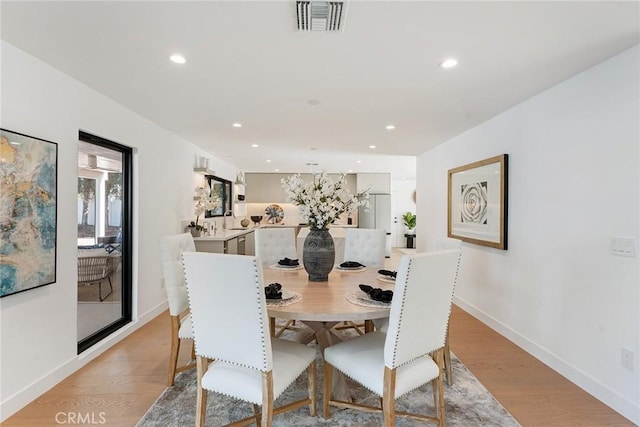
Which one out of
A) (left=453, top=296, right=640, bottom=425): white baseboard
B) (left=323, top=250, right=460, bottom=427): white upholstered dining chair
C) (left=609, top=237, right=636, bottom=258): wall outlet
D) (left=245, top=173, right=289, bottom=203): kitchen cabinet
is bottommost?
(left=453, top=296, right=640, bottom=425): white baseboard

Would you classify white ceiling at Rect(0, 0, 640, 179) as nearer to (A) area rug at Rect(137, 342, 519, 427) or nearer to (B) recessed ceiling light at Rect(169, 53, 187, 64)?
(B) recessed ceiling light at Rect(169, 53, 187, 64)

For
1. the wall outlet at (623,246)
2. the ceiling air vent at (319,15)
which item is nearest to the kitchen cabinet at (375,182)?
the wall outlet at (623,246)

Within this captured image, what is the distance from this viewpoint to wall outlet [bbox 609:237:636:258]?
2.04 meters

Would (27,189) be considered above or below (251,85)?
below

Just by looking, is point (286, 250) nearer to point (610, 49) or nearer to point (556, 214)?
point (556, 214)

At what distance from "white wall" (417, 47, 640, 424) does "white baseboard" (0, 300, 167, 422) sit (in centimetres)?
392

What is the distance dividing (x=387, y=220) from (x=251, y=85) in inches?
274

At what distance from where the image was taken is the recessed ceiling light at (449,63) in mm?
2184

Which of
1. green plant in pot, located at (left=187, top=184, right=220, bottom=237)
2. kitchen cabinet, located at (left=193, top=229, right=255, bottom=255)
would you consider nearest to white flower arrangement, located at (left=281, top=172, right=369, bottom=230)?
kitchen cabinet, located at (left=193, top=229, right=255, bottom=255)

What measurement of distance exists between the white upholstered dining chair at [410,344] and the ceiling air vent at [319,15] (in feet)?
4.32

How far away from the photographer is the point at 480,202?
3760mm

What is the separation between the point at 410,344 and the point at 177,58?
7.66ft

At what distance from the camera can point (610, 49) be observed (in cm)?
205

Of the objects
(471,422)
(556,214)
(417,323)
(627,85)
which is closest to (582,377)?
(471,422)
